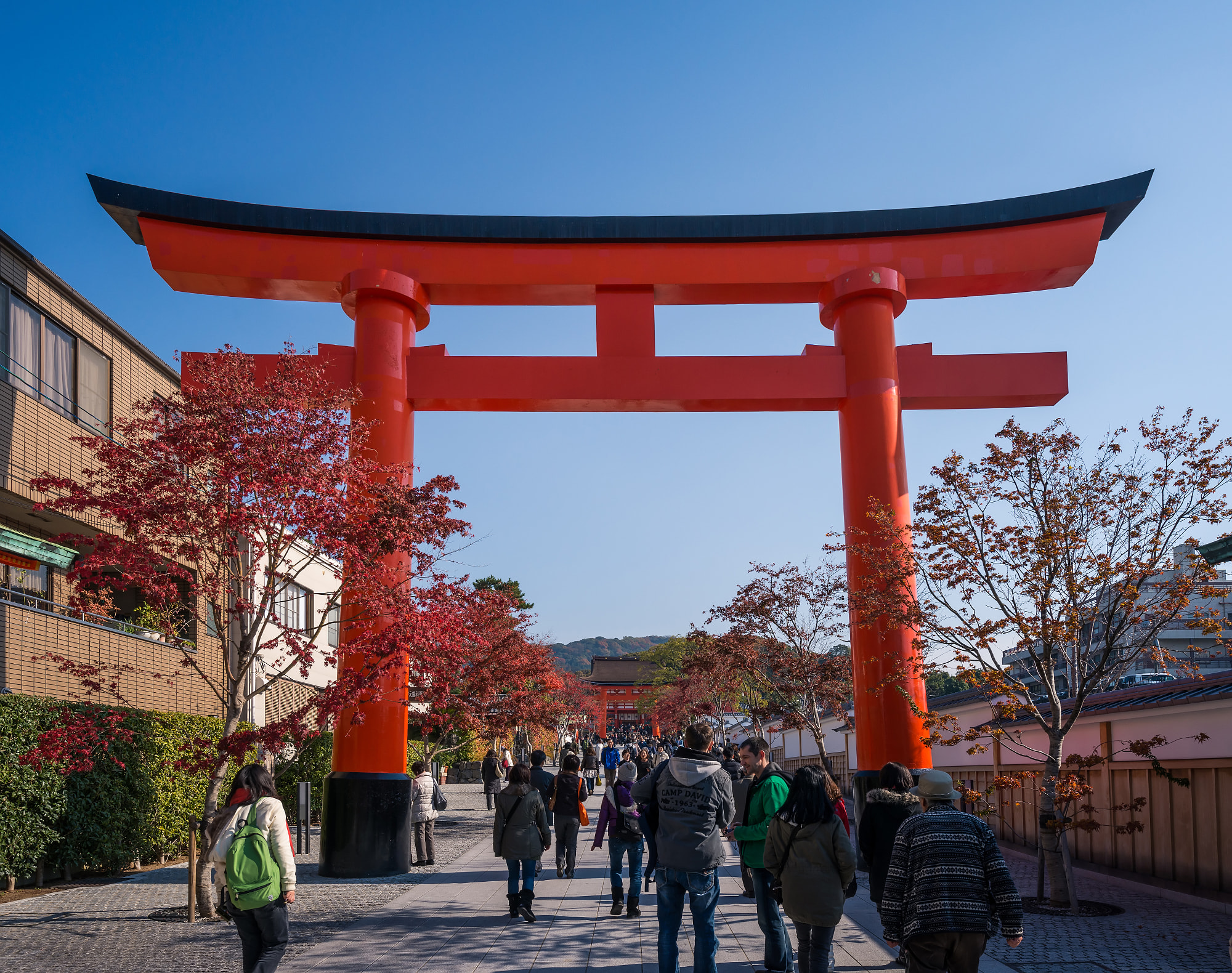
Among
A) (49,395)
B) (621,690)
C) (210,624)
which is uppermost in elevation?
(49,395)

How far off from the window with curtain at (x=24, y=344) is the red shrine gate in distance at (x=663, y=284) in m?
2.00

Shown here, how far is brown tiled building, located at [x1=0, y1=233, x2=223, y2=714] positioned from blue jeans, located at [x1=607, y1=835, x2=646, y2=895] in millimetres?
5904

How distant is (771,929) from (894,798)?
1414mm

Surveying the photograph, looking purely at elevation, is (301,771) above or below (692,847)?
below

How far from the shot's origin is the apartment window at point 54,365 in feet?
47.2

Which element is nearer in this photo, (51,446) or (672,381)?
(672,381)

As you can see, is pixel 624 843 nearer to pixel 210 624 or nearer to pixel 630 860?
pixel 630 860

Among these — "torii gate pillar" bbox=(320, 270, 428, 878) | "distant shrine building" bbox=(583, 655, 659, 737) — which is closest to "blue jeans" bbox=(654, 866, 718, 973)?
"torii gate pillar" bbox=(320, 270, 428, 878)

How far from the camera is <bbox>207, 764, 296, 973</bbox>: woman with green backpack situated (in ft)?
20.3

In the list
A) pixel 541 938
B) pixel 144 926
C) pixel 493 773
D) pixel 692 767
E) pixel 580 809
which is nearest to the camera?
pixel 692 767

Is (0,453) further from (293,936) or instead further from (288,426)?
(293,936)

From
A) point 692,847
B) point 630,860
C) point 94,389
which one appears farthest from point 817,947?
point 94,389

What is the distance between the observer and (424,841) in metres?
14.9

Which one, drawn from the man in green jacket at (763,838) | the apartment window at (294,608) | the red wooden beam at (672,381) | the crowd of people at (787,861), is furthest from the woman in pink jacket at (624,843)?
the apartment window at (294,608)
